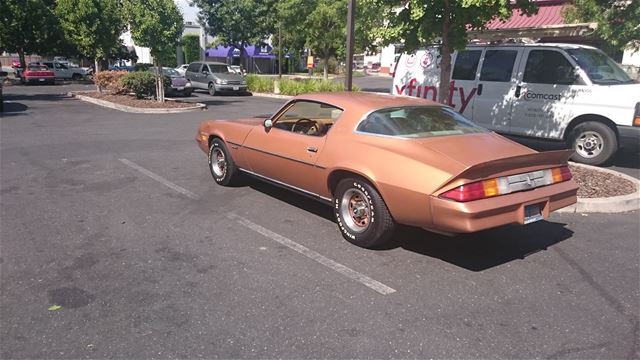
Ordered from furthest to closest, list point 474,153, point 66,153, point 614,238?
1. point 66,153
2. point 614,238
3. point 474,153

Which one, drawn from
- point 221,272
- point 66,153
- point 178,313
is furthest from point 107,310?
point 66,153

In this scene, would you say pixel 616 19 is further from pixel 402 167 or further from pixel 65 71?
pixel 65 71

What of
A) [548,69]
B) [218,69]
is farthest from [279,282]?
[218,69]

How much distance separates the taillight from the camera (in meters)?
3.92

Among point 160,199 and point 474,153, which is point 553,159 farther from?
point 160,199

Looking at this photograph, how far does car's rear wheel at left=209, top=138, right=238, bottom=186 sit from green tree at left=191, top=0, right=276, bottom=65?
109 ft

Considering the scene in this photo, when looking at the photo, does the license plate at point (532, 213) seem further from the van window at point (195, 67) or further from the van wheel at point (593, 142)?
the van window at point (195, 67)

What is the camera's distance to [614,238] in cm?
519

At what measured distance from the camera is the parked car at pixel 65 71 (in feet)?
113

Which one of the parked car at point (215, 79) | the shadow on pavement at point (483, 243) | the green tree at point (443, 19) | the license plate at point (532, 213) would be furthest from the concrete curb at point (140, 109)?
the license plate at point (532, 213)

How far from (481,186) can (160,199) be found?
4082 mm

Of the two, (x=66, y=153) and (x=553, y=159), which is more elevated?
(x=553, y=159)

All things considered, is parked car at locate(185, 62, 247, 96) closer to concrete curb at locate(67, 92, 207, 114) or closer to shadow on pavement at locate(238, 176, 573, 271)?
concrete curb at locate(67, 92, 207, 114)

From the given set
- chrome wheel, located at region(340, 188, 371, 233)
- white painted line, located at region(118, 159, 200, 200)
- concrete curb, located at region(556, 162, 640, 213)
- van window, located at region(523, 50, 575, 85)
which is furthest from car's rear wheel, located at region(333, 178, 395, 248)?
van window, located at region(523, 50, 575, 85)
